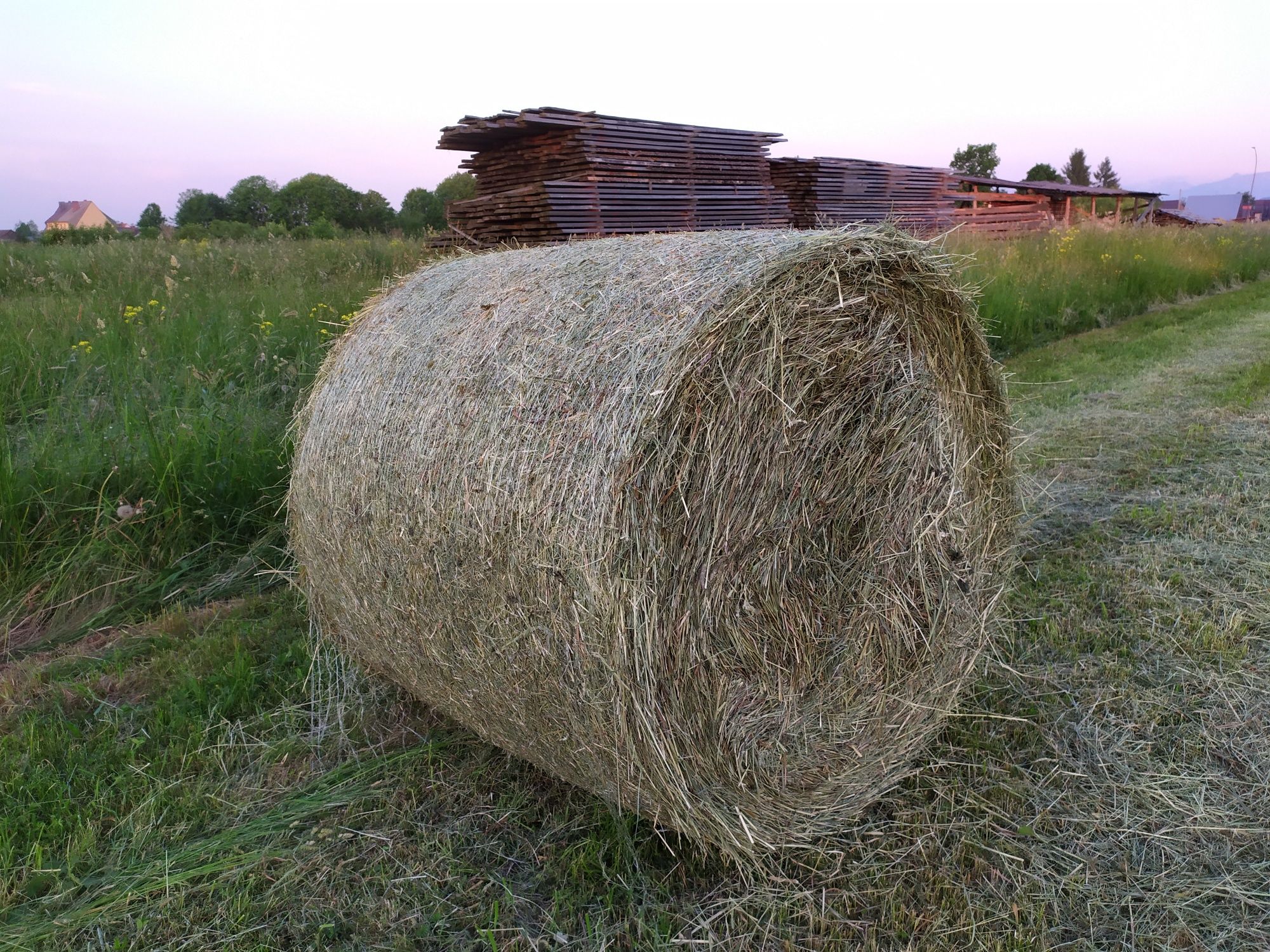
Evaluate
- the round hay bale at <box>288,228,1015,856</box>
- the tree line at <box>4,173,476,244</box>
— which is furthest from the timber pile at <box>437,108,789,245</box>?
the tree line at <box>4,173,476,244</box>

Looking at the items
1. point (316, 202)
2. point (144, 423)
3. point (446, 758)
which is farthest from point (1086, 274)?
point (316, 202)

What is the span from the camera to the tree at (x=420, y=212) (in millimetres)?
22328

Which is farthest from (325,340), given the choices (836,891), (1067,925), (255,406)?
(1067,925)

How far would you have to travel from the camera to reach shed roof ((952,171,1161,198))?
20.4 meters

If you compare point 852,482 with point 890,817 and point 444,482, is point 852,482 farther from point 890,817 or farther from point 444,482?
point 444,482

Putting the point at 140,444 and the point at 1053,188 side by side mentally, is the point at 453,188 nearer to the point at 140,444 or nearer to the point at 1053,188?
the point at 1053,188

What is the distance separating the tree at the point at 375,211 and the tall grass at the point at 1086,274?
19.1 metres

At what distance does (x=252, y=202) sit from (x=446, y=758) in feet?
117

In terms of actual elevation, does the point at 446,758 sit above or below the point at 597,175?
below

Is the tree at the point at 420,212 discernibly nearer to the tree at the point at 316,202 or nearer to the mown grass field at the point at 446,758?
the tree at the point at 316,202

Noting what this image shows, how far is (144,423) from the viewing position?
4602mm

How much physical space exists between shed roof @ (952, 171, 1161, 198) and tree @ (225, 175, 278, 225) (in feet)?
79.3

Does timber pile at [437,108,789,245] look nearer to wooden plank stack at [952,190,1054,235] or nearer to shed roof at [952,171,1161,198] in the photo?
wooden plank stack at [952,190,1054,235]

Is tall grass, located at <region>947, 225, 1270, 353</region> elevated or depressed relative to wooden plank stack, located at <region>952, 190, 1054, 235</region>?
depressed
